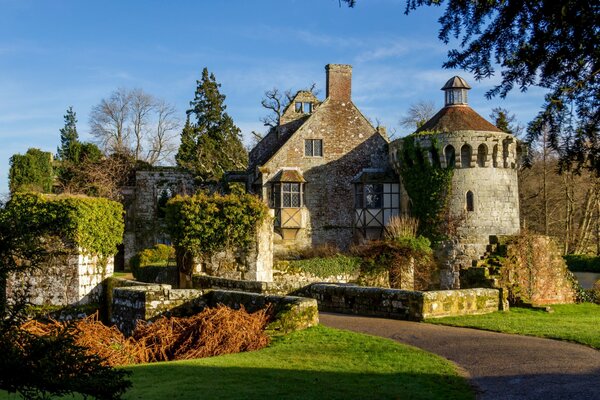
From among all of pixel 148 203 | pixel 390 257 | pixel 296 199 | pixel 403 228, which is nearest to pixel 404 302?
pixel 390 257

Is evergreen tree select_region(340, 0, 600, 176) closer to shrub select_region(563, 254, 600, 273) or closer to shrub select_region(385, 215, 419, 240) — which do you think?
shrub select_region(385, 215, 419, 240)

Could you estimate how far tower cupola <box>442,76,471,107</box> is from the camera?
3700 cm

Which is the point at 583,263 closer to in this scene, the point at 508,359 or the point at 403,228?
the point at 403,228

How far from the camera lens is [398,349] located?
37.4 ft

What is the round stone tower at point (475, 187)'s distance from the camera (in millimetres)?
33750

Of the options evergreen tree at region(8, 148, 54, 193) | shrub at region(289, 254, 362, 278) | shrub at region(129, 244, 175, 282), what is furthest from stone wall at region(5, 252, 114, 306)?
evergreen tree at region(8, 148, 54, 193)

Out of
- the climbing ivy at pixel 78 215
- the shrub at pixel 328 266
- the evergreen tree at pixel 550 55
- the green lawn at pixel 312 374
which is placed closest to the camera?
the evergreen tree at pixel 550 55

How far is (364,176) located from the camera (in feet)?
124

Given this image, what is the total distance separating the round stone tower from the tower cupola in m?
3.05

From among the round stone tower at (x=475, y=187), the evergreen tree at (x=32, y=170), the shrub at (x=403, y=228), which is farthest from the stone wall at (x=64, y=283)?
the evergreen tree at (x=32, y=170)

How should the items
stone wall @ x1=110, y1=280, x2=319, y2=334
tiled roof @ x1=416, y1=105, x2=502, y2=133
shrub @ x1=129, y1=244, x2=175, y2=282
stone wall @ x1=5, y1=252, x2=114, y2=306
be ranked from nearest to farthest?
stone wall @ x1=110, y1=280, x2=319, y2=334 → stone wall @ x1=5, y1=252, x2=114, y2=306 → shrub @ x1=129, y1=244, x2=175, y2=282 → tiled roof @ x1=416, y1=105, x2=502, y2=133

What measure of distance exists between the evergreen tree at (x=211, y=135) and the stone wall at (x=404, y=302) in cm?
3202

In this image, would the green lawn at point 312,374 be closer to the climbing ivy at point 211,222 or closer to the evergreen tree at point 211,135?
the climbing ivy at point 211,222

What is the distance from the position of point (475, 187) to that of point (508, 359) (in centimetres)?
2422
